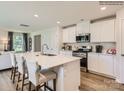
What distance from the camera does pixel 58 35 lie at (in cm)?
611

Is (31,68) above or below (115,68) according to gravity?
above

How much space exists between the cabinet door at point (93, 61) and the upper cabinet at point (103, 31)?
28.1 inches

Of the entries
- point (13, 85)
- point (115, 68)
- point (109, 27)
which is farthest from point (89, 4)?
point (13, 85)

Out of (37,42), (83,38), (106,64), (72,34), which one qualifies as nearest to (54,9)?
(83,38)

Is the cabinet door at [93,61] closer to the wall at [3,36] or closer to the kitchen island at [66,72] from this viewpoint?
the kitchen island at [66,72]

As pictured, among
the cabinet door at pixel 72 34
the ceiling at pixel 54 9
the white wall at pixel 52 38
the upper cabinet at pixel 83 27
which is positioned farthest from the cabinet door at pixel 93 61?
the white wall at pixel 52 38

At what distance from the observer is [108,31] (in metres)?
3.88

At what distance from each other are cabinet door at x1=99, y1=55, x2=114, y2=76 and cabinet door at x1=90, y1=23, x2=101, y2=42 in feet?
2.90

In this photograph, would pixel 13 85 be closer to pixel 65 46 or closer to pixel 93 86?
pixel 93 86

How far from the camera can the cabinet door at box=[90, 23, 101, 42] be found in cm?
427

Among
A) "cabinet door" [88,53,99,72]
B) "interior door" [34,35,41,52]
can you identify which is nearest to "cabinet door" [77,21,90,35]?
"cabinet door" [88,53,99,72]

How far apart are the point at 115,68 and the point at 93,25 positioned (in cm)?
207

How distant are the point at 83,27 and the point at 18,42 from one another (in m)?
6.76

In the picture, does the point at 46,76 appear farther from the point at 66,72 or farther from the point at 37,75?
the point at 66,72
